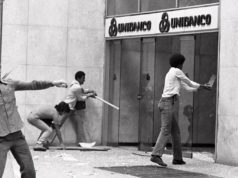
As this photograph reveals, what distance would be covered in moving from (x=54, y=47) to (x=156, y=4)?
2649 mm

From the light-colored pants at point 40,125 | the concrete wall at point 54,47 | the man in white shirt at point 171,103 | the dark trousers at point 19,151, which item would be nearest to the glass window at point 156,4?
the concrete wall at point 54,47

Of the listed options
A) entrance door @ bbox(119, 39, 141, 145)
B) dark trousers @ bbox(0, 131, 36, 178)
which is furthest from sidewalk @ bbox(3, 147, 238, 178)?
dark trousers @ bbox(0, 131, 36, 178)

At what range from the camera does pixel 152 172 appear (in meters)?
10.1

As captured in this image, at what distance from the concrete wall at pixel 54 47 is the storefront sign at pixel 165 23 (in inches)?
19.9

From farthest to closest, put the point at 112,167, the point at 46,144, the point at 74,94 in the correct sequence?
the point at 74,94, the point at 46,144, the point at 112,167

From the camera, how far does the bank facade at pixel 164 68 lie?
1154cm

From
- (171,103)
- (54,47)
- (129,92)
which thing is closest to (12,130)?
(171,103)

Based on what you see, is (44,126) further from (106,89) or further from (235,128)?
(235,128)

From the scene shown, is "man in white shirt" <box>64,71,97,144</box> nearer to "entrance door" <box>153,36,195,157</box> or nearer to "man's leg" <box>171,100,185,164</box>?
"entrance door" <box>153,36,195,157</box>

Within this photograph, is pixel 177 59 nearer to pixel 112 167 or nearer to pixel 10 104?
pixel 112 167

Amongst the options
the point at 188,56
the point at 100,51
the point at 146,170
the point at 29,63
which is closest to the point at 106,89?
the point at 100,51

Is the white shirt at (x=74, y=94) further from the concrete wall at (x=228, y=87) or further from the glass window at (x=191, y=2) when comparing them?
the concrete wall at (x=228, y=87)

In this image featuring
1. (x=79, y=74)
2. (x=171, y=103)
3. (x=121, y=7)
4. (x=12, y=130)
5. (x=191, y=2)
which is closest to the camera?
(x=12, y=130)

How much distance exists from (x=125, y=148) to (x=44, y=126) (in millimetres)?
2211
